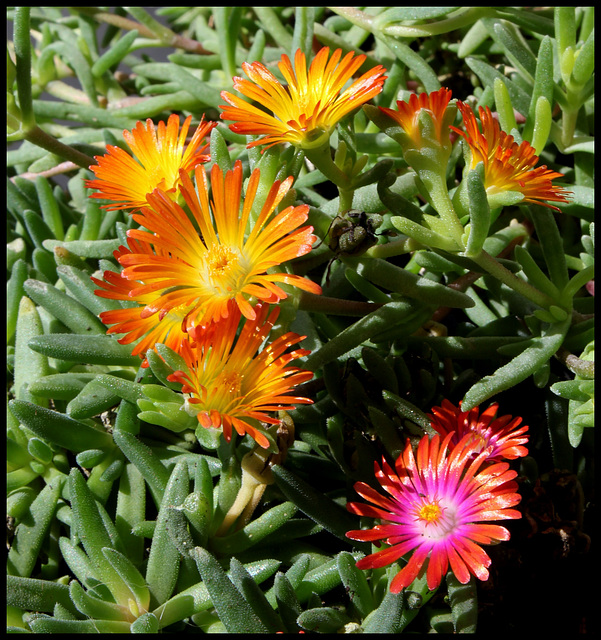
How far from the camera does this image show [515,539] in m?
0.69

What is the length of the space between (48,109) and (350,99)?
0.64m

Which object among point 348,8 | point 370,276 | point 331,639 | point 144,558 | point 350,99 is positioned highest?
point 348,8

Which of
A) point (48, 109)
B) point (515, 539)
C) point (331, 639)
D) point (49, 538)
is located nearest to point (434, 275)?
point (515, 539)

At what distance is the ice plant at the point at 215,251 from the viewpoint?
51cm

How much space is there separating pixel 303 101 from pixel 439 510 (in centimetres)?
36

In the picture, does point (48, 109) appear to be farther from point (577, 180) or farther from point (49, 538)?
point (577, 180)

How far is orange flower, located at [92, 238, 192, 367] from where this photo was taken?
554mm

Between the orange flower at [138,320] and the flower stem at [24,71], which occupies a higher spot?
the flower stem at [24,71]

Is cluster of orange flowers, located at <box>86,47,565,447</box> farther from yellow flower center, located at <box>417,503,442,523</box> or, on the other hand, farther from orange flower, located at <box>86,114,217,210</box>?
yellow flower center, located at <box>417,503,442,523</box>

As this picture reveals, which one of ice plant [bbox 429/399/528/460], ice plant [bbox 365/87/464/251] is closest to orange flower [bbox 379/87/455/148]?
ice plant [bbox 365/87/464/251]

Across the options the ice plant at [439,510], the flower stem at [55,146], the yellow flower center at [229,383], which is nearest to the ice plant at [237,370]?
the yellow flower center at [229,383]

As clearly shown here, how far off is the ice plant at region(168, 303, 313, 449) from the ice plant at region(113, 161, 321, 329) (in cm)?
2

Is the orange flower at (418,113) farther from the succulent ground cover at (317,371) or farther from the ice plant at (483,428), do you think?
the ice plant at (483,428)

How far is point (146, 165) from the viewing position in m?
0.65
